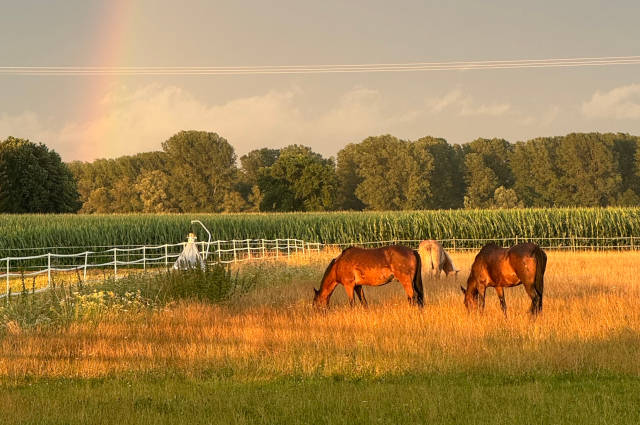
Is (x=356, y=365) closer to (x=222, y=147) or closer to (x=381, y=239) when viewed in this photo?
(x=381, y=239)

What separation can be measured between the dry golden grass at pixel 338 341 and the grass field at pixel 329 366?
36 mm

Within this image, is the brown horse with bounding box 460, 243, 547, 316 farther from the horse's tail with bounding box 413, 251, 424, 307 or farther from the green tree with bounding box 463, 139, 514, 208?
the green tree with bounding box 463, 139, 514, 208

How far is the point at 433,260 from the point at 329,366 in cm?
1701

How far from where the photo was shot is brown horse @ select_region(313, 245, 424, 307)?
17.5 metres

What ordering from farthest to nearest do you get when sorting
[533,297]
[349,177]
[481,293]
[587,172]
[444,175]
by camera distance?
[349,177] → [444,175] → [587,172] → [481,293] → [533,297]

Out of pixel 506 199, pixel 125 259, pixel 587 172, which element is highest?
pixel 587 172

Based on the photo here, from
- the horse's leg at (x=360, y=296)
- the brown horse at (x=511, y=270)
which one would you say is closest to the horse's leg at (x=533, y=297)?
the brown horse at (x=511, y=270)

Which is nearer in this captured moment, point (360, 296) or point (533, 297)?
point (533, 297)

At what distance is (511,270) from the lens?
16.1m

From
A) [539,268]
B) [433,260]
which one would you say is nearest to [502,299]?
[539,268]

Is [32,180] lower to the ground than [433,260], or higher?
higher

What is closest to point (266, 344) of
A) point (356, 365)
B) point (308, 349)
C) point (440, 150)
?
point (308, 349)

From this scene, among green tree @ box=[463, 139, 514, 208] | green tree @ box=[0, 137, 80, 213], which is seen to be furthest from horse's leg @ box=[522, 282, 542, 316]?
green tree @ box=[463, 139, 514, 208]

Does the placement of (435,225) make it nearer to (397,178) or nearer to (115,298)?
(115,298)
